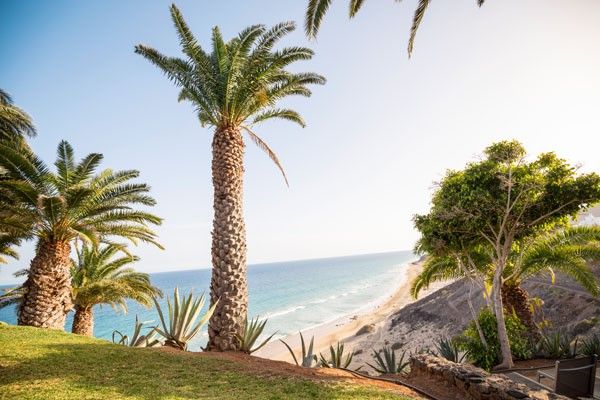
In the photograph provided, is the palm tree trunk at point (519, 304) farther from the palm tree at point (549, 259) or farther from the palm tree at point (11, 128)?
the palm tree at point (11, 128)

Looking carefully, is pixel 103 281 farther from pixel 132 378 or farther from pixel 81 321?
pixel 132 378

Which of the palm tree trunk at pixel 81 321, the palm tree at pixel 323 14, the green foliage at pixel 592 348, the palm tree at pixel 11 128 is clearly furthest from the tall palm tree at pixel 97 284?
the green foliage at pixel 592 348

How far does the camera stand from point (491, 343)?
9.81 metres

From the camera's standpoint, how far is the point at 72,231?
34.1 ft

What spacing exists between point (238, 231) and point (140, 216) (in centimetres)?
486

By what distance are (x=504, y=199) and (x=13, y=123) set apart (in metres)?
19.7

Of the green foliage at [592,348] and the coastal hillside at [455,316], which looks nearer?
the green foliage at [592,348]

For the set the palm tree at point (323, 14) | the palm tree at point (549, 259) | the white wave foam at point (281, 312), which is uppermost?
the palm tree at point (323, 14)

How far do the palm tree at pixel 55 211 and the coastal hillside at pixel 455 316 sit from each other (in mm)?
17114

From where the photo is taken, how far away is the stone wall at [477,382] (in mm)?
5121

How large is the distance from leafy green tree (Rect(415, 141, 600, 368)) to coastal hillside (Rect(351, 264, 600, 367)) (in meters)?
5.66

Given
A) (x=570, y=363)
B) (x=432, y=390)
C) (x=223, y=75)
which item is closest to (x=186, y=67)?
(x=223, y=75)

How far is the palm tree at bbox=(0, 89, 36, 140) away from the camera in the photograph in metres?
13.2

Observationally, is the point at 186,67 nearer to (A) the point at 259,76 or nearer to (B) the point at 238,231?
(A) the point at 259,76
